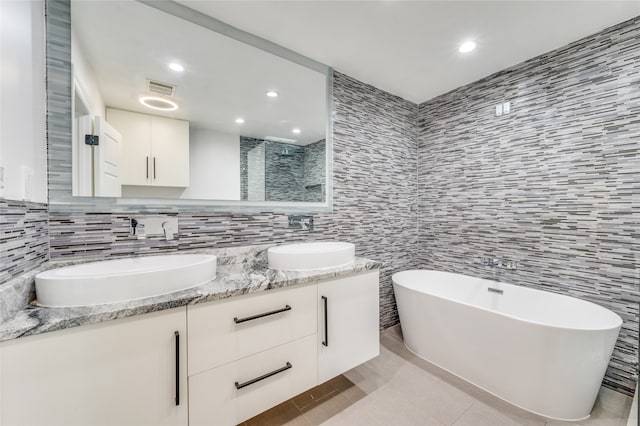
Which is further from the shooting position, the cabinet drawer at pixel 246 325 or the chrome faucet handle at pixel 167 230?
the chrome faucet handle at pixel 167 230

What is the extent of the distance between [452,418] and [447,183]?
1.93 metres

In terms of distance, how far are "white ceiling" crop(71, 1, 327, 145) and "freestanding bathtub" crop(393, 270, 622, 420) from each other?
5.66ft

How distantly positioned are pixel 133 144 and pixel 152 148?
0.28ft

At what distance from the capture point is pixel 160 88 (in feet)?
4.73

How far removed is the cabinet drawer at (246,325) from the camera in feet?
3.37

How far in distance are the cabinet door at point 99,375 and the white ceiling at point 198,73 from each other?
44.9 inches

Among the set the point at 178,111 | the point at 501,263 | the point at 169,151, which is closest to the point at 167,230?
the point at 169,151

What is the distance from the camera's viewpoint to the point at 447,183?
256 centimetres

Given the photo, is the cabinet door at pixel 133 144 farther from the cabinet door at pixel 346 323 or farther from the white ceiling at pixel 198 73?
the cabinet door at pixel 346 323

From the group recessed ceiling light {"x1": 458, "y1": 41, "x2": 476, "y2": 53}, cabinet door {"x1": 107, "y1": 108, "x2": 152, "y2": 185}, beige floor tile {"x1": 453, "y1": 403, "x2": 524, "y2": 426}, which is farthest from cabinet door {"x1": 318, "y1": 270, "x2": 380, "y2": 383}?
recessed ceiling light {"x1": 458, "y1": 41, "x2": 476, "y2": 53}

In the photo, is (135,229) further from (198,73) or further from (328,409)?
(328,409)

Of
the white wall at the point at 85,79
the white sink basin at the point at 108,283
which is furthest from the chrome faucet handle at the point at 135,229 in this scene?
the white wall at the point at 85,79

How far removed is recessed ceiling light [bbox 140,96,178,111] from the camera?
4.59 ft

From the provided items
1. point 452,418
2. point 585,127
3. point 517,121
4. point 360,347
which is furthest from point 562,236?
point 360,347
